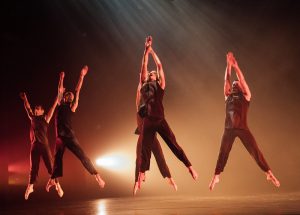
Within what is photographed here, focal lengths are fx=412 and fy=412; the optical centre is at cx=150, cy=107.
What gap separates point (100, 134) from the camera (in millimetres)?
12086

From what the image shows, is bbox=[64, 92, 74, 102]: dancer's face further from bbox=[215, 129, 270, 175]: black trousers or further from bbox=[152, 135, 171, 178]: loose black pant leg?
bbox=[215, 129, 270, 175]: black trousers

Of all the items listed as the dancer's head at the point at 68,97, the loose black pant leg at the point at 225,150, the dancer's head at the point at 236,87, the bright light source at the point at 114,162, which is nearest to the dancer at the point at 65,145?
the dancer's head at the point at 68,97

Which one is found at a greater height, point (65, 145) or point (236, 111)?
point (236, 111)

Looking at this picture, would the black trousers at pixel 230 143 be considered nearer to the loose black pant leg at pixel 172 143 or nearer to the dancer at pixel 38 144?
the loose black pant leg at pixel 172 143

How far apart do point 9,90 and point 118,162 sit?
370 centimetres

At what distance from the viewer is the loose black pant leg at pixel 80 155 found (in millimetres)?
9453

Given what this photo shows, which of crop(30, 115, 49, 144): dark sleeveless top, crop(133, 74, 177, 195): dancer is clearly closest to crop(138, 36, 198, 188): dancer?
crop(133, 74, 177, 195): dancer

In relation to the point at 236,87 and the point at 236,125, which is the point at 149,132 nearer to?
the point at 236,125

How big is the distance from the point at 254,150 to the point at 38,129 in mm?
5224

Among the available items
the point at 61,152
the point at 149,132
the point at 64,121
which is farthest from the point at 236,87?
the point at 61,152

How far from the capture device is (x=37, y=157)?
10.1m

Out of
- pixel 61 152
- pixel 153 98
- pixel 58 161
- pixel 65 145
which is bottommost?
pixel 58 161

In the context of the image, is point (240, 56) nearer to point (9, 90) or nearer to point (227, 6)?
point (227, 6)

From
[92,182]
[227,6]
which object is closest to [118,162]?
[92,182]
